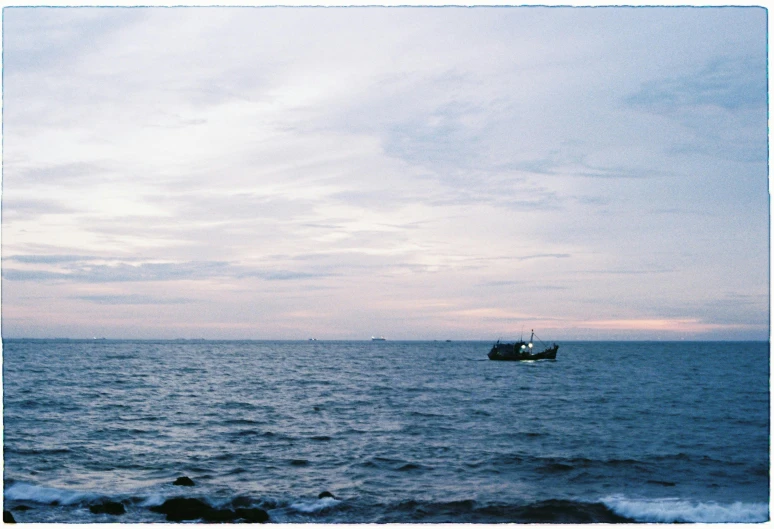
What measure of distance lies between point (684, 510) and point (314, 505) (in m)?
6.94

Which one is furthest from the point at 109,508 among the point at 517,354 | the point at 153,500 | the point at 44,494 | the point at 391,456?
the point at 517,354

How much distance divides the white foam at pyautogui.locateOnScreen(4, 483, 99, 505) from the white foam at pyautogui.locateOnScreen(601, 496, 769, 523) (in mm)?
9986

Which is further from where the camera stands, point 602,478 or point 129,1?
point 602,478

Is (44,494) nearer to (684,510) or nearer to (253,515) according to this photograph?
(253,515)

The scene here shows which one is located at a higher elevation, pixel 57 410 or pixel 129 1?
pixel 129 1

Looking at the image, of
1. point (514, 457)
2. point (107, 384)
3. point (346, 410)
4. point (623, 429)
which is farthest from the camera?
point (107, 384)

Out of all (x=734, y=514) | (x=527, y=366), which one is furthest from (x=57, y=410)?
(x=527, y=366)

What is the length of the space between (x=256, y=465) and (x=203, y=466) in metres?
1.26

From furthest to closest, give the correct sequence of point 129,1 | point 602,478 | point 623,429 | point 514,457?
point 623,429
point 514,457
point 602,478
point 129,1

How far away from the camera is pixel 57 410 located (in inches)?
944

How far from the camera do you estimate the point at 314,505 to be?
11.4 meters

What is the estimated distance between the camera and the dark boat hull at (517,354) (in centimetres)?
7069

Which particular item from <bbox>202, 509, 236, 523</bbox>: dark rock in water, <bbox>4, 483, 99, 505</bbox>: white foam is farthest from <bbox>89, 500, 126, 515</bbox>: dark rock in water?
<bbox>202, 509, 236, 523</bbox>: dark rock in water

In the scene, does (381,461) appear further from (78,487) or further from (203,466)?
(78,487)
